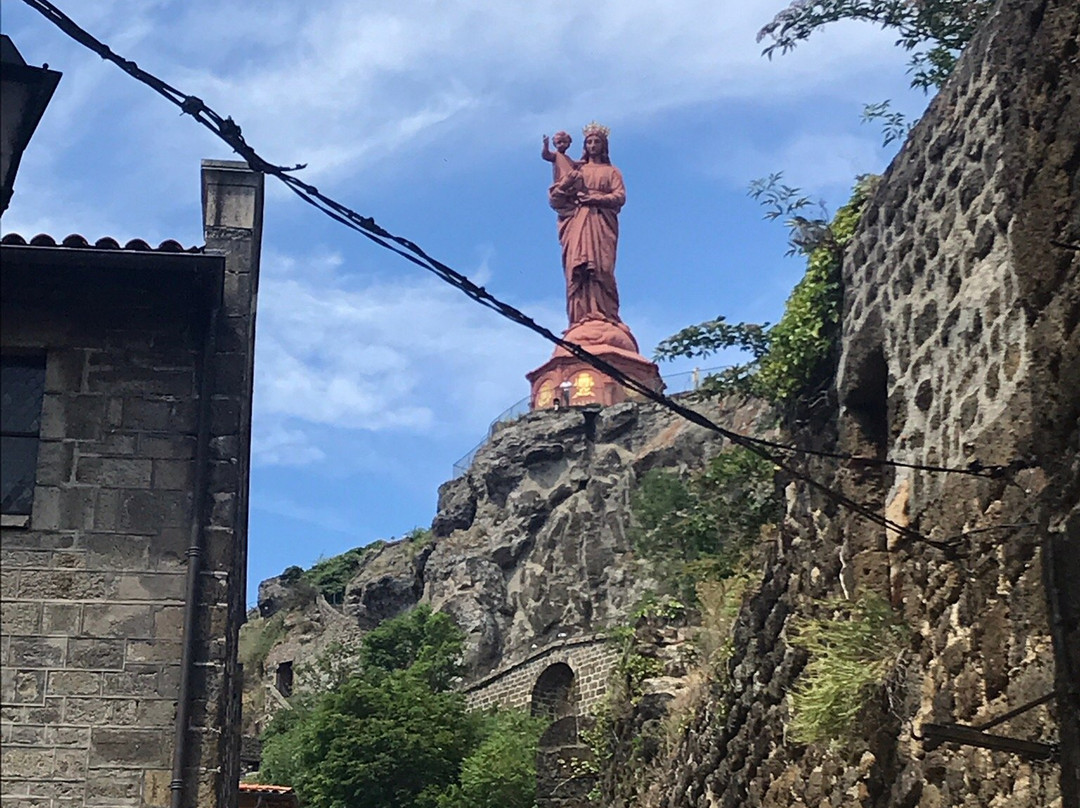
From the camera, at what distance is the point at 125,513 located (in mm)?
8430

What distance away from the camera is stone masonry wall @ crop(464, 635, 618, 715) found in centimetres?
3117

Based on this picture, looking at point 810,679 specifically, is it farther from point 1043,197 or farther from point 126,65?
point 126,65

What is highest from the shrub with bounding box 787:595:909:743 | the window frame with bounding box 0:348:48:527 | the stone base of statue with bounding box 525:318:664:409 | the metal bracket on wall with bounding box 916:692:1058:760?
the stone base of statue with bounding box 525:318:664:409

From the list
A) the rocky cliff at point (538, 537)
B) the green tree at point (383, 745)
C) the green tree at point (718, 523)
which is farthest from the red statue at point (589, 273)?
the green tree at point (718, 523)

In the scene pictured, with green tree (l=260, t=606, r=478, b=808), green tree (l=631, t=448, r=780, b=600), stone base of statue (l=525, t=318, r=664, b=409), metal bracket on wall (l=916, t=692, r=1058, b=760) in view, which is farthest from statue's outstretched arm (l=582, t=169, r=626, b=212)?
metal bracket on wall (l=916, t=692, r=1058, b=760)

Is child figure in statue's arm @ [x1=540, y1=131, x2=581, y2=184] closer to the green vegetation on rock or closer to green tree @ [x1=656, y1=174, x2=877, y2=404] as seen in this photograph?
the green vegetation on rock

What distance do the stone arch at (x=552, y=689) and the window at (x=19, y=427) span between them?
2494 centimetres

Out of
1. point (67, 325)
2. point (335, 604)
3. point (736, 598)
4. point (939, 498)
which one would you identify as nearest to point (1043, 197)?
point (939, 498)

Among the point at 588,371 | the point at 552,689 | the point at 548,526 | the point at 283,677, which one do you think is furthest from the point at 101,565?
the point at 283,677

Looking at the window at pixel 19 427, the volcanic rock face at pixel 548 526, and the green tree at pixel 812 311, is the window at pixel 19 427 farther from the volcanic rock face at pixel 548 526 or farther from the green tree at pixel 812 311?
the volcanic rock face at pixel 548 526

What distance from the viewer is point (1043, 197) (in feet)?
23.6

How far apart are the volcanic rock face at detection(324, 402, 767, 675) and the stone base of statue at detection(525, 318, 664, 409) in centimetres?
124

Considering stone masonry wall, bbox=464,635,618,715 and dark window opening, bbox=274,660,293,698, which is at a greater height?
dark window opening, bbox=274,660,293,698

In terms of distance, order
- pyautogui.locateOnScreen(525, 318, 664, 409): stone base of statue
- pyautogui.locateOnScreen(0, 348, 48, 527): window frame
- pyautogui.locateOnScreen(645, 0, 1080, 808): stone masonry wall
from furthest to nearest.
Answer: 1. pyautogui.locateOnScreen(525, 318, 664, 409): stone base of statue
2. pyautogui.locateOnScreen(0, 348, 48, 527): window frame
3. pyautogui.locateOnScreen(645, 0, 1080, 808): stone masonry wall
